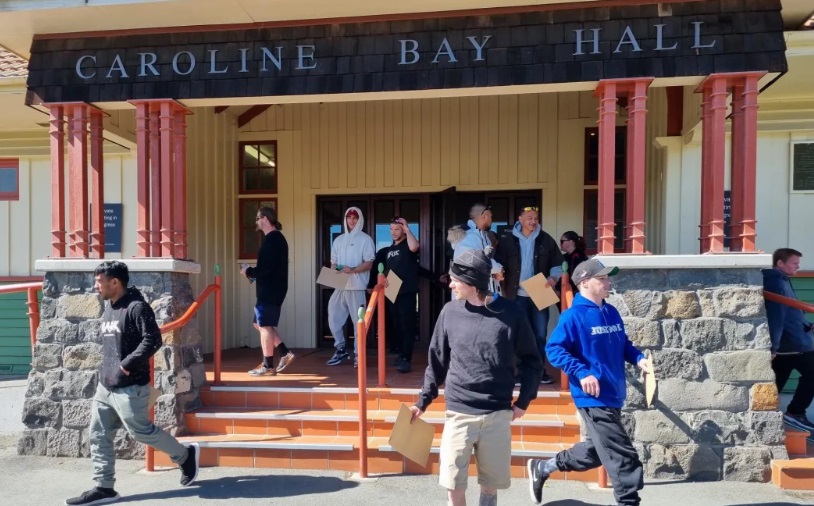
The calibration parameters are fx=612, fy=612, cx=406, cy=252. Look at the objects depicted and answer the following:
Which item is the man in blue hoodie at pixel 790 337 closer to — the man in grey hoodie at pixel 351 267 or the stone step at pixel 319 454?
the stone step at pixel 319 454

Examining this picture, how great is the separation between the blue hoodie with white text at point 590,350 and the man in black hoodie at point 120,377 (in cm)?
268

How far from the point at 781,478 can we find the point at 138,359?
456 centimetres

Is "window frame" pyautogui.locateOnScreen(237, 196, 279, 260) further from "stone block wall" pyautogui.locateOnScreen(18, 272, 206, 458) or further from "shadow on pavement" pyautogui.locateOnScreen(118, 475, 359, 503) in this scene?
"shadow on pavement" pyautogui.locateOnScreen(118, 475, 359, 503)

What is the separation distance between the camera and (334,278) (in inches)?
250

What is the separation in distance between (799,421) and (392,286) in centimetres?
375

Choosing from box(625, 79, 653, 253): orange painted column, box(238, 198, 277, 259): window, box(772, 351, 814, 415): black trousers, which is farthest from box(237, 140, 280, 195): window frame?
box(772, 351, 814, 415): black trousers

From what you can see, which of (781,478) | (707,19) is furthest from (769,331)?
(707,19)

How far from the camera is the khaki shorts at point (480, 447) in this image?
3211mm

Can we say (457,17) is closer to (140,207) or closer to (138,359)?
(140,207)

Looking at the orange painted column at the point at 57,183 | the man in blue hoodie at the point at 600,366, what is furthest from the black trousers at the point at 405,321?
the orange painted column at the point at 57,183

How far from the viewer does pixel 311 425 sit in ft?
16.6

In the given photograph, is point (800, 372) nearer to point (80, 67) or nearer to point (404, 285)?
point (404, 285)

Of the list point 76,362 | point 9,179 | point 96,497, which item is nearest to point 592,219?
point 76,362

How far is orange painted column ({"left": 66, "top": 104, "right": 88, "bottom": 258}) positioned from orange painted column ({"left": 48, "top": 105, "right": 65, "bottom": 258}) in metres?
0.08
